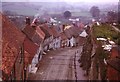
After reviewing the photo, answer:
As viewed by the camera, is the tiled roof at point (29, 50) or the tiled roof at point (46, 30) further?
the tiled roof at point (46, 30)

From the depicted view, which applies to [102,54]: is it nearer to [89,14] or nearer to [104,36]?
[104,36]

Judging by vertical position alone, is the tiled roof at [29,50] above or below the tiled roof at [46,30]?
above

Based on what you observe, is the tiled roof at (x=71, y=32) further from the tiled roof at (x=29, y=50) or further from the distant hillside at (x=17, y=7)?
the tiled roof at (x=29, y=50)

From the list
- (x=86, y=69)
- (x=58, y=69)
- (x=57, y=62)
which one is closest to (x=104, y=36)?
(x=86, y=69)

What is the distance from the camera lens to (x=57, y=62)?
34.5 ft

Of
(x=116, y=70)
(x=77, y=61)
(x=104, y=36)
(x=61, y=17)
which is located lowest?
(x=61, y=17)

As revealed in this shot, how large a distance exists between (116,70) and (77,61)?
6678mm

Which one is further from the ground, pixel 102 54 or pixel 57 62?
pixel 102 54

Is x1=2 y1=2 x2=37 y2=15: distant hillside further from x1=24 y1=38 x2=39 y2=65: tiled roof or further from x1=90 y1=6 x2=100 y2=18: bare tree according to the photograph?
x1=90 y1=6 x2=100 y2=18: bare tree

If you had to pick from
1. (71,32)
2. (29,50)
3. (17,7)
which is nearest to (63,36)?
(71,32)

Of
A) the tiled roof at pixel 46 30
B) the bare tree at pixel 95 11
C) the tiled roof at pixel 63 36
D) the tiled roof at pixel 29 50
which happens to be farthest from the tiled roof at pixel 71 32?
the tiled roof at pixel 29 50

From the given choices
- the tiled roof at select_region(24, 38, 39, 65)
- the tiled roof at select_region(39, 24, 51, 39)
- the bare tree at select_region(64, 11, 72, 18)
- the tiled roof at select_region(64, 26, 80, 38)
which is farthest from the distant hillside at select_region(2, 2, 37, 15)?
the bare tree at select_region(64, 11, 72, 18)

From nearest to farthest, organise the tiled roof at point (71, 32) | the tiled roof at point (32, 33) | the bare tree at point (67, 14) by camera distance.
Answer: the tiled roof at point (32, 33) → the tiled roof at point (71, 32) → the bare tree at point (67, 14)

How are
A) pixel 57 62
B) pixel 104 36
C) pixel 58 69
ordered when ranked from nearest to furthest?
pixel 104 36 < pixel 58 69 < pixel 57 62
